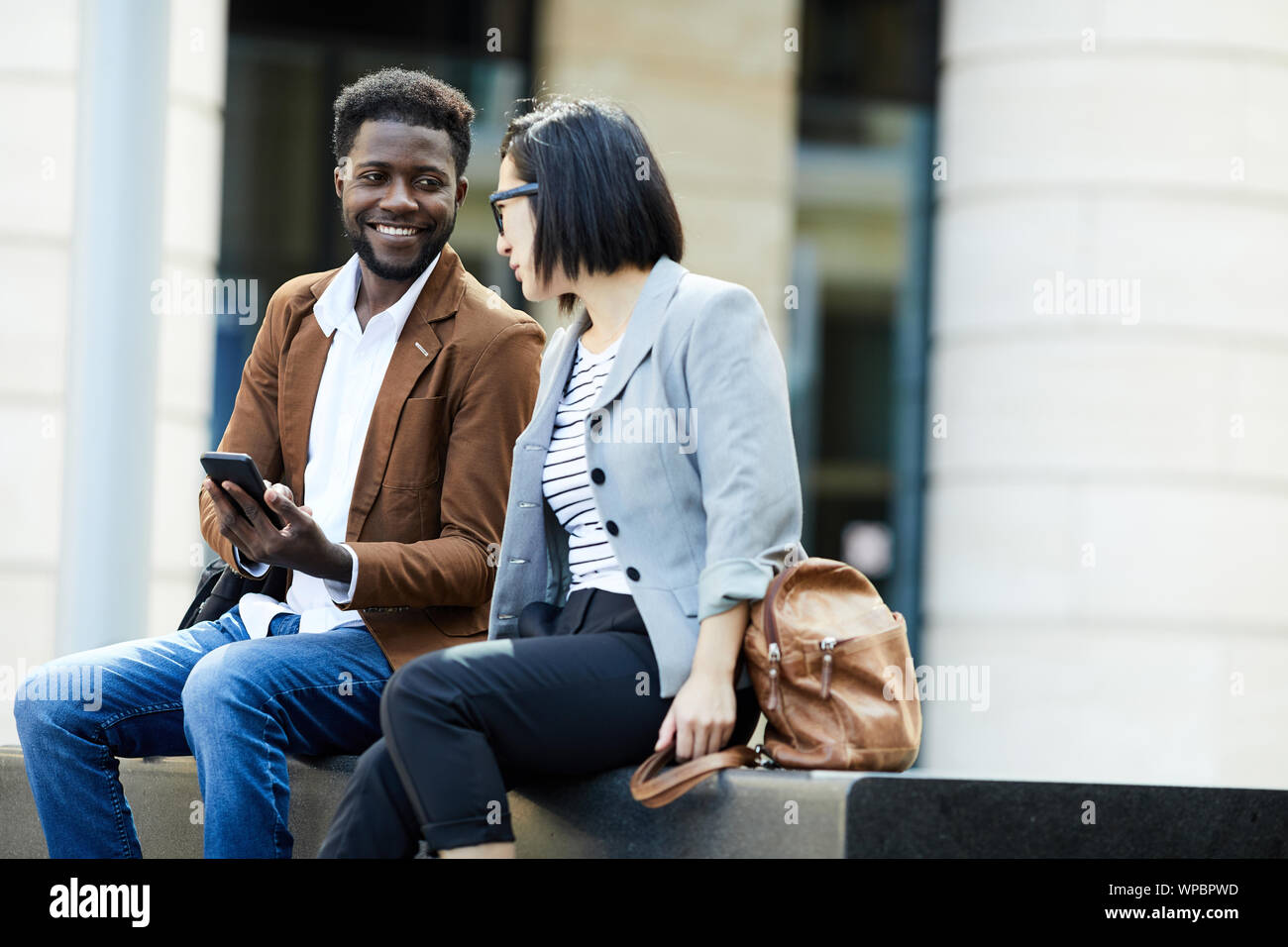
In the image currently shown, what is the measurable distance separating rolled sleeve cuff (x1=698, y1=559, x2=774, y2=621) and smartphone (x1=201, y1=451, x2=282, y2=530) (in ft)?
3.03

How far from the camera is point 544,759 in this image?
9.35 ft

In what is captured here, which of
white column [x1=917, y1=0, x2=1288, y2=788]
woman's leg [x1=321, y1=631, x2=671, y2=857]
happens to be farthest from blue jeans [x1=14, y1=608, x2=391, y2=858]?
white column [x1=917, y1=0, x2=1288, y2=788]

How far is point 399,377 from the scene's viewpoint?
3.56 metres

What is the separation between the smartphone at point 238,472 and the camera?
3.01 meters

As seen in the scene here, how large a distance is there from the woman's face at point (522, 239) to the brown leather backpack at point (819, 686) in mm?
813

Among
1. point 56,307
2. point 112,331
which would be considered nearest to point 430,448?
point 112,331

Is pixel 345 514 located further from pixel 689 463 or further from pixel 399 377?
pixel 689 463

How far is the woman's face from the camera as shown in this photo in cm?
319

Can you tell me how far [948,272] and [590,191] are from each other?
15.6 feet

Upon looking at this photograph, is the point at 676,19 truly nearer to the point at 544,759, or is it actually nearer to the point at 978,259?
the point at 978,259

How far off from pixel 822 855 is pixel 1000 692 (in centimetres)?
474

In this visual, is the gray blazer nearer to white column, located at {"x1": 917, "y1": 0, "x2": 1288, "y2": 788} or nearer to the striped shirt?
the striped shirt

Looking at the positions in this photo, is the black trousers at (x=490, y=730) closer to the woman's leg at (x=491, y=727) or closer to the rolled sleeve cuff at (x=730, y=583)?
the woman's leg at (x=491, y=727)
